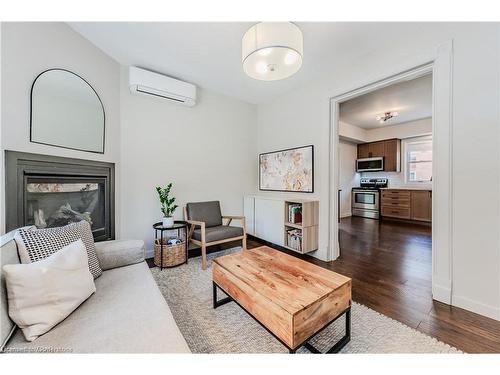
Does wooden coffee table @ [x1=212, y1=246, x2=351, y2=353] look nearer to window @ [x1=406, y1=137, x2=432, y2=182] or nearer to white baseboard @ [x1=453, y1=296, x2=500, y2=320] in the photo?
white baseboard @ [x1=453, y1=296, x2=500, y2=320]

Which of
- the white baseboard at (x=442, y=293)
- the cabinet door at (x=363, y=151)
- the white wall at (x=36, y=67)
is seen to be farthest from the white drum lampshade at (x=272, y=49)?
the cabinet door at (x=363, y=151)

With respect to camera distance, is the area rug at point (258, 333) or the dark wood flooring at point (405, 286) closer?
the area rug at point (258, 333)

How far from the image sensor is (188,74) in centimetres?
275

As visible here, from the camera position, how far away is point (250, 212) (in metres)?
3.62

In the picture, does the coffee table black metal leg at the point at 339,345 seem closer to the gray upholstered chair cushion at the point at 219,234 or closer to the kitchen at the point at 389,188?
the kitchen at the point at 389,188

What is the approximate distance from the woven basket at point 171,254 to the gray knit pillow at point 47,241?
96cm

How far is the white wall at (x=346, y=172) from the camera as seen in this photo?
582 centimetres

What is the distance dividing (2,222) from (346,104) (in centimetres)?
471

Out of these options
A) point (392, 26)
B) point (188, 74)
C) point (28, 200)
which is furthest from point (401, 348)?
point (188, 74)

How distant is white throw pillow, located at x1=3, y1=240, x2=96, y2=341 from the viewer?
0.89 m

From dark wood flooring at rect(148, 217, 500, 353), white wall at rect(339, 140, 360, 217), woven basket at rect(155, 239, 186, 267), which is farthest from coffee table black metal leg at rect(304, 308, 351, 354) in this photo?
white wall at rect(339, 140, 360, 217)

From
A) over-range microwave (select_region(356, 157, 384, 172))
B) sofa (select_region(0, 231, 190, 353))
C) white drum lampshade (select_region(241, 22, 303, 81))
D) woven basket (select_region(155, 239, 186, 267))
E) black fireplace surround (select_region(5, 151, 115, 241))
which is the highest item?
white drum lampshade (select_region(241, 22, 303, 81))

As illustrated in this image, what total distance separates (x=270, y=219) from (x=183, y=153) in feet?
5.51

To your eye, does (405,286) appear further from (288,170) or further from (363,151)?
(363,151)
